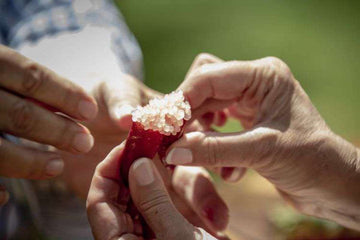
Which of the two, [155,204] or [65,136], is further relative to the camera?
[65,136]

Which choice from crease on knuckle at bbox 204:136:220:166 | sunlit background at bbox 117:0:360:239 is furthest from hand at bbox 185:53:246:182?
sunlit background at bbox 117:0:360:239

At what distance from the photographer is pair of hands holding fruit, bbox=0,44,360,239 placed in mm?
787

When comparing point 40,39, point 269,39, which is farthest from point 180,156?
point 269,39

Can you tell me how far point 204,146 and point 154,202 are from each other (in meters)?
0.16

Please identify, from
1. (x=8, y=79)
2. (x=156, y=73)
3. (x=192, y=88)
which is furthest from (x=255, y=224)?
(x=156, y=73)

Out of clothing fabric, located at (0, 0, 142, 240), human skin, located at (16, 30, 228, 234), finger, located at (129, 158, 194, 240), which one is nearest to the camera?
finger, located at (129, 158, 194, 240)

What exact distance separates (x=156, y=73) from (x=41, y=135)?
2.16 meters

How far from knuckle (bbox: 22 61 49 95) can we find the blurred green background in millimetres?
1983

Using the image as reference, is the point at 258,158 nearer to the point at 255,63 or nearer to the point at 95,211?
the point at 255,63

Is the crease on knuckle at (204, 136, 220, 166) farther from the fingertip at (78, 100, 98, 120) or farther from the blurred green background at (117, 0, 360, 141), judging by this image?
the blurred green background at (117, 0, 360, 141)

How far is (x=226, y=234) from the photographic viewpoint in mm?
1077

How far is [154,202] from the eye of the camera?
76 cm

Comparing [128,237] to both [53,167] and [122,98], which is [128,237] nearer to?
[53,167]

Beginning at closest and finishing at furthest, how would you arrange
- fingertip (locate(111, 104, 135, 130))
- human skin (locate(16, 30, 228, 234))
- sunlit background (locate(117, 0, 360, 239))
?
fingertip (locate(111, 104, 135, 130)), human skin (locate(16, 30, 228, 234)), sunlit background (locate(117, 0, 360, 239))
